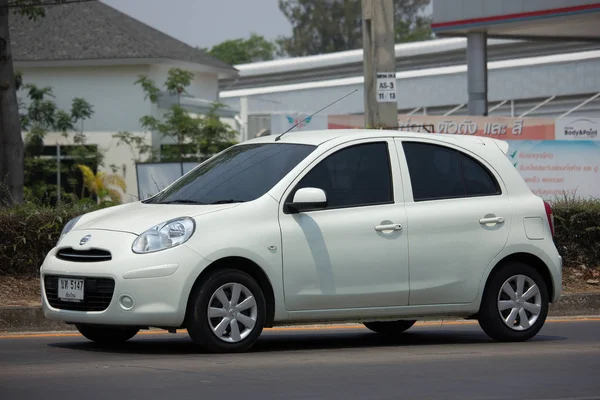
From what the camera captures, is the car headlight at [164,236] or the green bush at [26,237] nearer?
the car headlight at [164,236]

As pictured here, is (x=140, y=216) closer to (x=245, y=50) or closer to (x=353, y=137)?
(x=353, y=137)

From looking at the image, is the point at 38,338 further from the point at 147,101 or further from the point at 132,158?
the point at 147,101

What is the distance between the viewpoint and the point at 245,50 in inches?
4154

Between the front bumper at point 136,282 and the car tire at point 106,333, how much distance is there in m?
0.81

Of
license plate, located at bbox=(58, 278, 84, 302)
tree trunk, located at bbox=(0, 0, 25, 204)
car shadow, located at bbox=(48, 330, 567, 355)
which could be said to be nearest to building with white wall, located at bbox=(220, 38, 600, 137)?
tree trunk, located at bbox=(0, 0, 25, 204)

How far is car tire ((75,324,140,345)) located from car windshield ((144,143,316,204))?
1075 mm

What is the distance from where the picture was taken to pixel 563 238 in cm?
1438

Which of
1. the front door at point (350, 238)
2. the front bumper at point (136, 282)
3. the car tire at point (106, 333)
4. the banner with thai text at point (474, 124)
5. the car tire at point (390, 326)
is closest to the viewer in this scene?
the front bumper at point (136, 282)

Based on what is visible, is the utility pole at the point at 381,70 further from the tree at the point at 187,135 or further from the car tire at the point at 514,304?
the tree at the point at 187,135

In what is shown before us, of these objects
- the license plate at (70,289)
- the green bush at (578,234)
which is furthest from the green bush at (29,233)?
the green bush at (578,234)

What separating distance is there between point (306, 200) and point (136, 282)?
1.42 meters

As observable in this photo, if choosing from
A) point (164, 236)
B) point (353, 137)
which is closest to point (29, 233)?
point (164, 236)

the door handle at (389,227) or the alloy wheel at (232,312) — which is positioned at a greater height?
the door handle at (389,227)

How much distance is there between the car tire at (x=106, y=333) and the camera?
383 inches
